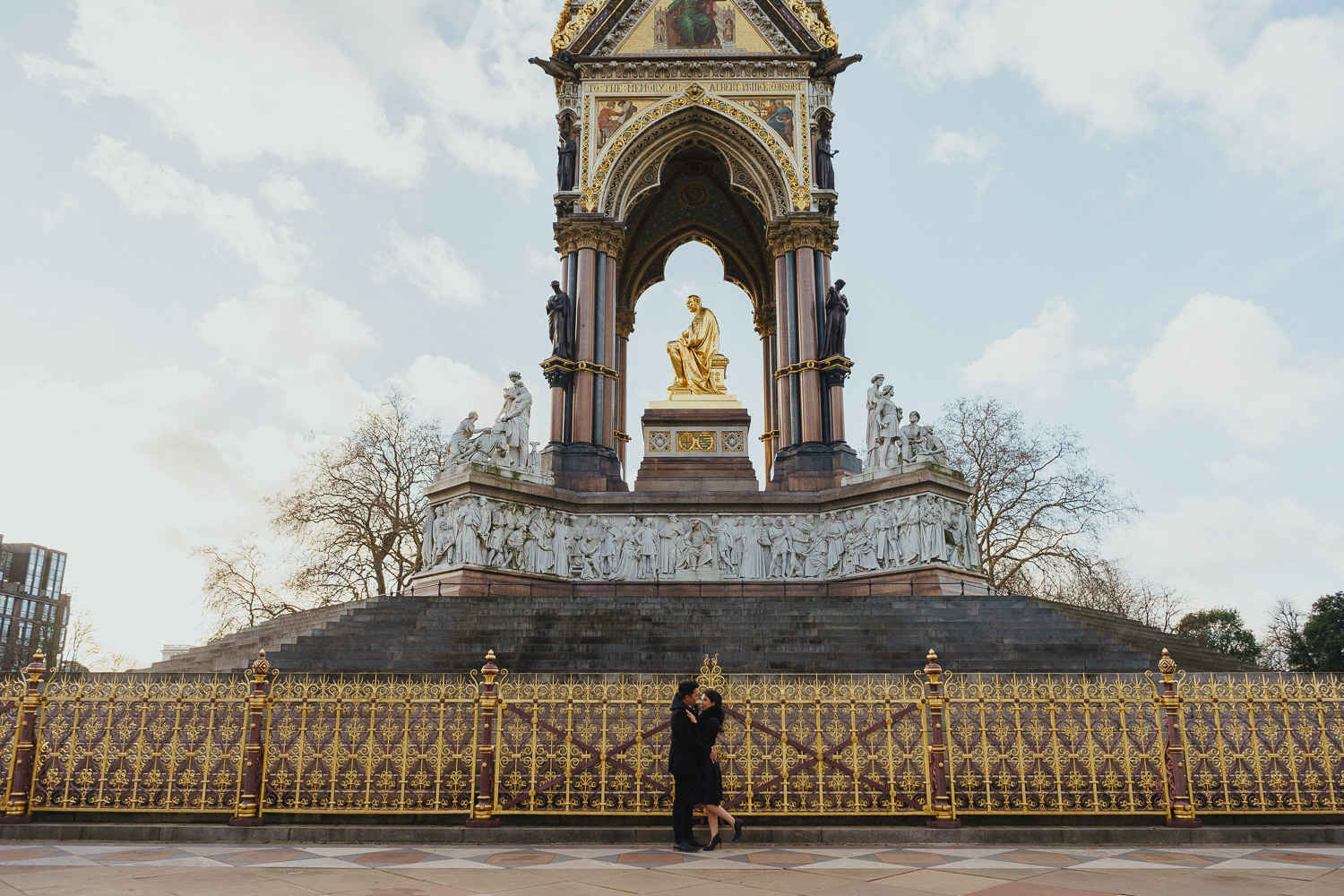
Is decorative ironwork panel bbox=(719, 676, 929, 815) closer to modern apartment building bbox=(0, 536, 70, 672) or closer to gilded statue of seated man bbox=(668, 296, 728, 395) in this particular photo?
gilded statue of seated man bbox=(668, 296, 728, 395)

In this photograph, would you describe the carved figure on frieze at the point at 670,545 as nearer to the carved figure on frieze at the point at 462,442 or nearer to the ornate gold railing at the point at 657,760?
the carved figure on frieze at the point at 462,442

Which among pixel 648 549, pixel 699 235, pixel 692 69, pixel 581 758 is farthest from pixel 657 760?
pixel 699 235

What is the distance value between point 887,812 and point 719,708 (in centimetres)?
175

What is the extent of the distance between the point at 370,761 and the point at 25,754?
3.18 m

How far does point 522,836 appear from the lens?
7340 millimetres

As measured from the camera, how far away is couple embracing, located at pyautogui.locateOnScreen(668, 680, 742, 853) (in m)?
7.00

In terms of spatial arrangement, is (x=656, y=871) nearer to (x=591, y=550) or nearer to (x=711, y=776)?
(x=711, y=776)

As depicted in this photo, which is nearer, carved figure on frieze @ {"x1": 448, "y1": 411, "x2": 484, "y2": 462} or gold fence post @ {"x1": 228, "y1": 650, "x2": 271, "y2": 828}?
gold fence post @ {"x1": 228, "y1": 650, "x2": 271, "y2": 828}

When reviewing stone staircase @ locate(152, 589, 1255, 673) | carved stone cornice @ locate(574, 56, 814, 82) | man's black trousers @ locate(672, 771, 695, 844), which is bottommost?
man's black trousers @ locate(672, 771, 695, 844)

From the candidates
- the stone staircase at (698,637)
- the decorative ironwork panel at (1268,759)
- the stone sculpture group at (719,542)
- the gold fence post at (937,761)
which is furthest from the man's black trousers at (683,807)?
the stone sculpture group at (719,542)

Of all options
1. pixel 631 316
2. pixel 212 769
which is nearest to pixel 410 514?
pixel 631 316

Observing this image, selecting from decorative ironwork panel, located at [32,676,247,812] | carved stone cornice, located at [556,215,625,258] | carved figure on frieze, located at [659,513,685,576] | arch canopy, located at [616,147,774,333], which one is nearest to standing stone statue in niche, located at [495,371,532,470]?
carved figure on frieze, located at [659,513,685,576]

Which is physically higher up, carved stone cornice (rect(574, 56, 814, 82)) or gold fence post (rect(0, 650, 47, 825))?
carved stone cornice (rect(574, 56, 814, 82))

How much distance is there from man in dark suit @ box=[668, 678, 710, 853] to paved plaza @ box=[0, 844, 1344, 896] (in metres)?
0.24
